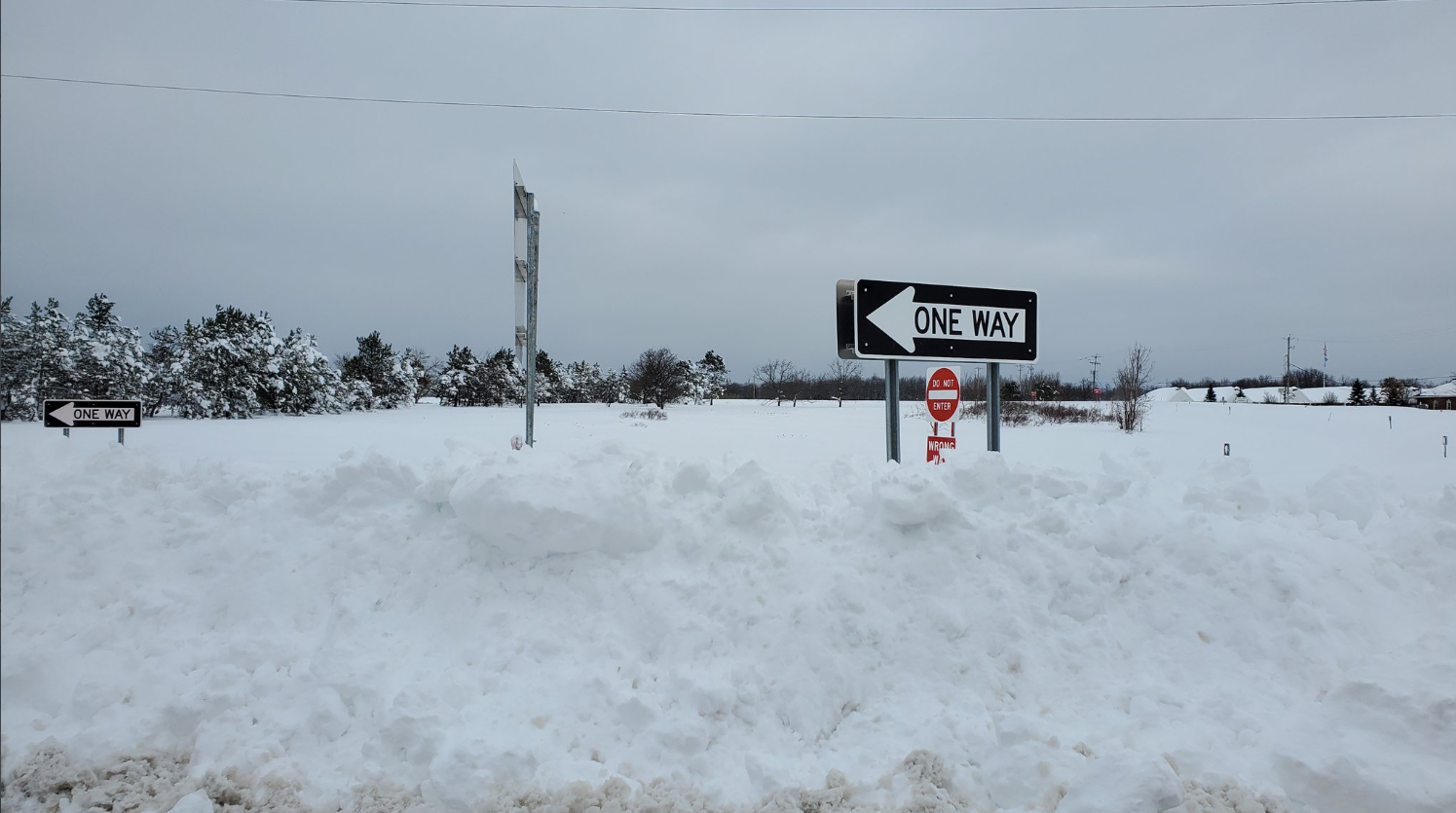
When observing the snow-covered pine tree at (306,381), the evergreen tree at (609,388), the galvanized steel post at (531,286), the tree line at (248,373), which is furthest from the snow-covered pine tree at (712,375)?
the galvanized steel post at (531,286)

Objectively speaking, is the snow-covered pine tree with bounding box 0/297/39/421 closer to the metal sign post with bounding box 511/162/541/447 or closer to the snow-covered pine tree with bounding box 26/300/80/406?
the snow-covered pine tree with bounding box 26/300/80/406

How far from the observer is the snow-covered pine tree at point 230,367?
38.6 ft

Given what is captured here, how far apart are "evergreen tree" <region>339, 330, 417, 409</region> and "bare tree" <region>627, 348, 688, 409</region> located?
43.9 feet

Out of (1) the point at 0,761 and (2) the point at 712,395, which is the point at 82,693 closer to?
(1) the point at 0,761

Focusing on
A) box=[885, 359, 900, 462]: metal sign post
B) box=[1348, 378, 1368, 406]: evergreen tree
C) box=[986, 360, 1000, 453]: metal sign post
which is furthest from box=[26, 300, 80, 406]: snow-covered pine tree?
box=[1348, 378, 1368, 406]: evergreen tree

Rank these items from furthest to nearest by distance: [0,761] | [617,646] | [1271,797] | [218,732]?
[617,646], [218,732], [1271,797], [0,761]

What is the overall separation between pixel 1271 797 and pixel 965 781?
1.30 m

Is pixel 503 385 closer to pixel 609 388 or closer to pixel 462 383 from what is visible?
pixel 462 383

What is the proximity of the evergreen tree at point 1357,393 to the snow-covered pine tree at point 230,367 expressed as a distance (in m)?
30.9

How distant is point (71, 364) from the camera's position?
9.33 ft

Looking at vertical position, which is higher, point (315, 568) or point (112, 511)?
point (112, 511)

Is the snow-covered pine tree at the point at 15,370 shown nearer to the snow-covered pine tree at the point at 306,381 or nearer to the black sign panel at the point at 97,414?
the black sign panel at the point at 97,414

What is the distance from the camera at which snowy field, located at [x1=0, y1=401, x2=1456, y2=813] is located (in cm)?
277

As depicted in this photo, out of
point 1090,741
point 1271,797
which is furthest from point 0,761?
point 1271,797
